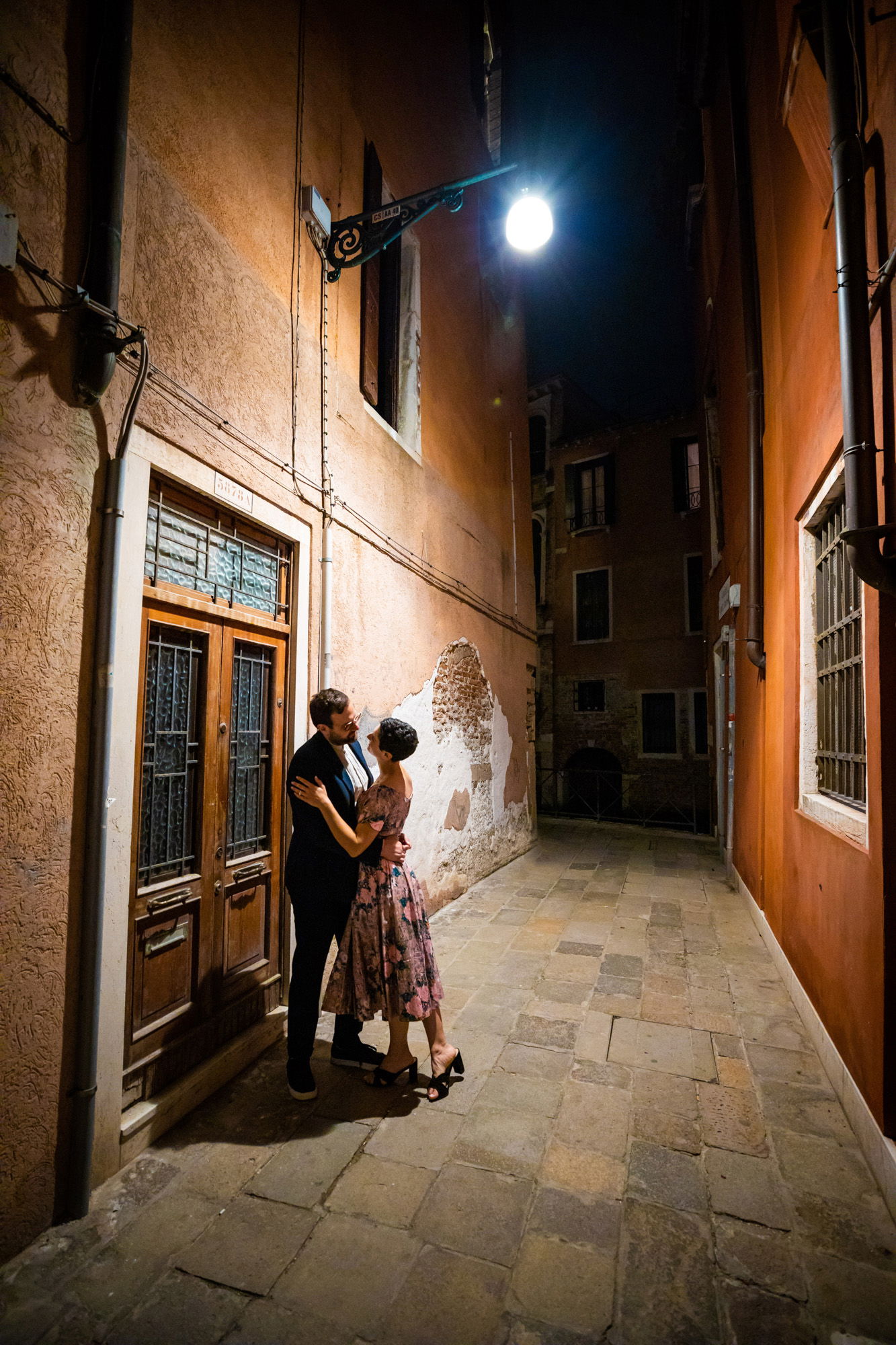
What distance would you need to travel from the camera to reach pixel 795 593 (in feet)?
14.1

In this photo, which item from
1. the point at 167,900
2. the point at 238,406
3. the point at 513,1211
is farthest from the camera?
the point at 238,406

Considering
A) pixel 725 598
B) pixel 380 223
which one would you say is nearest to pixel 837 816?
pixel 380 223

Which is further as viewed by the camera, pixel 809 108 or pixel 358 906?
pixel 809 108

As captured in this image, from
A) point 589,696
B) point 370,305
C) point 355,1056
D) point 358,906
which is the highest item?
point 370,305

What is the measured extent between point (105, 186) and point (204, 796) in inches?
102

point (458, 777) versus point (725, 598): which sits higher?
point (725, 598)

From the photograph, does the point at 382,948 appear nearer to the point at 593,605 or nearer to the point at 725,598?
the point at 725,598

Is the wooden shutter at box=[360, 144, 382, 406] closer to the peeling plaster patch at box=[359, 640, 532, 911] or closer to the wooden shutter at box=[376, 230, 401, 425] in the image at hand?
the wooden shutter at box=[376, 230, 401, 425]

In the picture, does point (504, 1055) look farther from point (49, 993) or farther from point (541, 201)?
point (541, 201)

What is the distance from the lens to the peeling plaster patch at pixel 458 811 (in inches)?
251

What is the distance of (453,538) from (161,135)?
431cm

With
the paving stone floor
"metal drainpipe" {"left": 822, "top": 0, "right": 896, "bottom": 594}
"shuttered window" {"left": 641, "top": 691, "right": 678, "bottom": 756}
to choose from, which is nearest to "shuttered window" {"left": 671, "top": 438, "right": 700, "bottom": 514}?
"shuttered window" {"left": 641, "top": 691, "right": 678, "bottom": 756}

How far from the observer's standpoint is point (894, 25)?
93.6 inches

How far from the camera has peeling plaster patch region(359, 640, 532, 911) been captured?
568 cm
